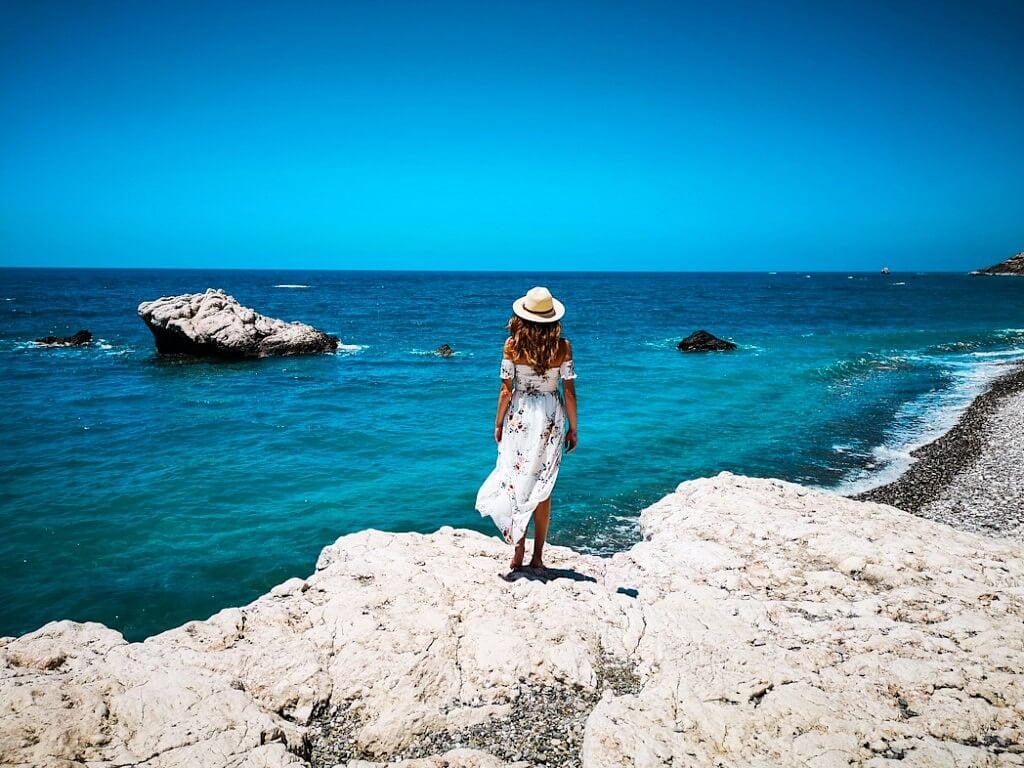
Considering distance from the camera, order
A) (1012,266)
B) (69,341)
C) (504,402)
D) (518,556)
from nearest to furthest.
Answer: (504,402), (518,556), (69,341), (1012,266)

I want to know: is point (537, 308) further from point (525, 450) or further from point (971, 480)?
point (971, 480)

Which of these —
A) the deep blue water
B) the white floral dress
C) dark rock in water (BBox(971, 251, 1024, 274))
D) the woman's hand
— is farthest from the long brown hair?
dark rock in water (BBox(971, 251, 1024, 274))

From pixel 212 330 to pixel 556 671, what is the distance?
27882mm

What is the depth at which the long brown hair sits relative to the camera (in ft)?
18.1

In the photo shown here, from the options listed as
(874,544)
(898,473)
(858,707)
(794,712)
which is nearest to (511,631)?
(794,712)

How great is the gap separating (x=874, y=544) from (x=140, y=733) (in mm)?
7164

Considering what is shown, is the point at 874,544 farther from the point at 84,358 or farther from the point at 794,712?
the point at 84,358

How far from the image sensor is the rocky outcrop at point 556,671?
143 inches

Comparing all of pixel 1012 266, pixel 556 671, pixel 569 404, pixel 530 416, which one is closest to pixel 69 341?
pixel 530 416

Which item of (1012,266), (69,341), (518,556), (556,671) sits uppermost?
(1012,266)

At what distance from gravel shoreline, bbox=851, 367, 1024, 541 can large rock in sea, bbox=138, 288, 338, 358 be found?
26.2 meters

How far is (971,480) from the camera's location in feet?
39.7

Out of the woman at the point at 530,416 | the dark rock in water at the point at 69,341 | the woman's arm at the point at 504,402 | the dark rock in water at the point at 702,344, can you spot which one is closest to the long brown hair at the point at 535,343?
the woman at the point at 530,416

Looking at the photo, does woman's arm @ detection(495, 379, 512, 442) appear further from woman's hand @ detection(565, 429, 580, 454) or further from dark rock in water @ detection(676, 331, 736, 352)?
dark rock in water @ detection(676, 331, 736, 352)
